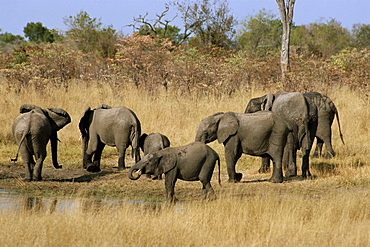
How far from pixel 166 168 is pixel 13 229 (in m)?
2.52

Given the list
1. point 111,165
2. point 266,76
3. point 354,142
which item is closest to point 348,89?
point 266,76

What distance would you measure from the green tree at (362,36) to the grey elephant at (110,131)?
41.6m

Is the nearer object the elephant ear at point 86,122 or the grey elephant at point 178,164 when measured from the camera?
the grey elephant at point 178,164

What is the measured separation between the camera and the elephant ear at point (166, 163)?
8227mm

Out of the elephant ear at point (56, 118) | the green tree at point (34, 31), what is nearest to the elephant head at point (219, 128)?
the elephant ear at point (56, 118)

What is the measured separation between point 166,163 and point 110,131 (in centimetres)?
394

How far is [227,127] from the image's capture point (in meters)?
10.1

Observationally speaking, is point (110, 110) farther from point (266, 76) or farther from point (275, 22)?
point (275, 22)

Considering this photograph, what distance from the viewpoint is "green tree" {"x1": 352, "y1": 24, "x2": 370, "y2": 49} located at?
50781mm

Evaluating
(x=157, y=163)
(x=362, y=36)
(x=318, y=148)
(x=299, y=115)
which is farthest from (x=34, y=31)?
(x=157, y=163)

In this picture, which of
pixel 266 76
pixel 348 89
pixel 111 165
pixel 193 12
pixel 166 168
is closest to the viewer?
pixel 166 168

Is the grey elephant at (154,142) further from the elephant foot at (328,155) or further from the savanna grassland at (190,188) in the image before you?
the elephant foot at (328,155)

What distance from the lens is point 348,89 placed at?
819 inches

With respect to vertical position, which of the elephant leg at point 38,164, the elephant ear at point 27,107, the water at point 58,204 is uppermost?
the elephant ear at point 27,107
